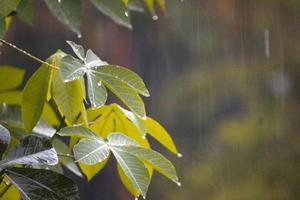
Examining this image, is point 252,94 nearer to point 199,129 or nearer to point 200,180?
point 199,129

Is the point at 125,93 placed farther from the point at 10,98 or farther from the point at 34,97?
the point at 10,98

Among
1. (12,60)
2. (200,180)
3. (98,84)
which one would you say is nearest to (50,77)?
(98,84)

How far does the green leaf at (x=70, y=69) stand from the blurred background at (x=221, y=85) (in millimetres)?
2141

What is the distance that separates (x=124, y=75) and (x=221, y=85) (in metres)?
2.44

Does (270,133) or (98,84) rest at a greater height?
(98,84)

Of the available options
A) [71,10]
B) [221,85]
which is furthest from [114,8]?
[221,85]

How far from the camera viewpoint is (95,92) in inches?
29.5

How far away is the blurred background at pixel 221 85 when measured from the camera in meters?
3.00

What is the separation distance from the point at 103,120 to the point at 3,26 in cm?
21

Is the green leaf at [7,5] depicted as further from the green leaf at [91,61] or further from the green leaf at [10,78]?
the green leaf at [10,78]

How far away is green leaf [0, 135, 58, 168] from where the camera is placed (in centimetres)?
68

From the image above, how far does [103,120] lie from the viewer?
86cm

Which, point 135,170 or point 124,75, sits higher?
point 124,75

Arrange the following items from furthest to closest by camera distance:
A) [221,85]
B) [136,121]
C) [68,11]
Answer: [221,85] → [68,11] → [136,121]
